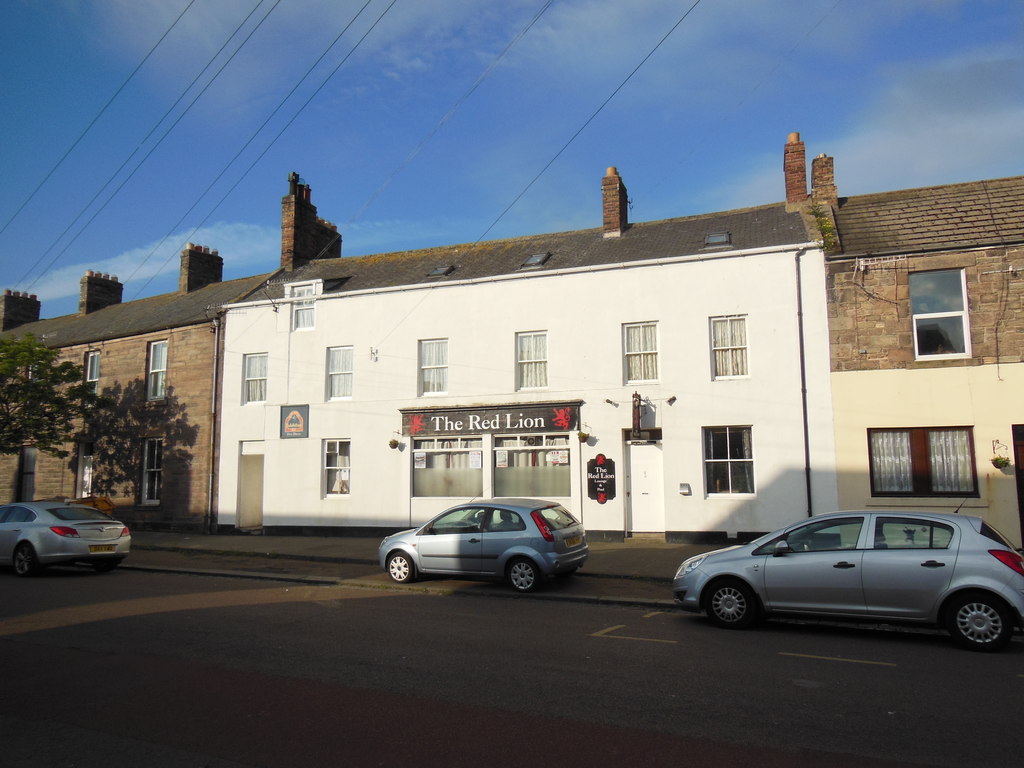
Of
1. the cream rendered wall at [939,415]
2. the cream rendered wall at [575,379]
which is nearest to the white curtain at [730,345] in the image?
the cream rendered wall at [575,379]

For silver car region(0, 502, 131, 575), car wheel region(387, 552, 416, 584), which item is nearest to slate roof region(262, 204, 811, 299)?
car wheel region(387, 552, 416, 584)

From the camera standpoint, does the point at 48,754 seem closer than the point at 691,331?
Yes

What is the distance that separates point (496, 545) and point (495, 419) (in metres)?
7.29

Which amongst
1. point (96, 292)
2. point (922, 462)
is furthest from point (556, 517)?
point (96, 292)

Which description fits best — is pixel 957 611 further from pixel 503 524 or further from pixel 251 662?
pixel 251 662

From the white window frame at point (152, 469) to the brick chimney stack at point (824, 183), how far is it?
20429 millimetres

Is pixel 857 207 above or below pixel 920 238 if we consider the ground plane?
above

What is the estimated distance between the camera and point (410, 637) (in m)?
8.42

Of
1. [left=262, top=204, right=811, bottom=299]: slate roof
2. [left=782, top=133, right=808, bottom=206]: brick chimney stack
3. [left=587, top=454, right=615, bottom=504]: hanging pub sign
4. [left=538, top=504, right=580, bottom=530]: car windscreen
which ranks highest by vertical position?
[left=782, top=133, right=808, bottom=206]: brick chimney stack

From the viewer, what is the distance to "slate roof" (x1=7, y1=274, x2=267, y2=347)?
24.2m

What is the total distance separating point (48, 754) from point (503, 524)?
25.3 feet

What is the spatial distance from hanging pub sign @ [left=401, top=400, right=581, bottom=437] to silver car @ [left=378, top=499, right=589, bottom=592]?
223 inches

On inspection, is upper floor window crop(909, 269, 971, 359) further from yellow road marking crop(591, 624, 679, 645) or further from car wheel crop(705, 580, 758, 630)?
yellow road marking crop(591, 624, 679, 645)

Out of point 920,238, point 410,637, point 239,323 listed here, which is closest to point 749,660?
point 410,637
